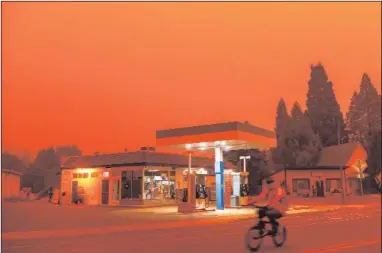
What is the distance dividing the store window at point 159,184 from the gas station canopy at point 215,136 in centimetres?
726

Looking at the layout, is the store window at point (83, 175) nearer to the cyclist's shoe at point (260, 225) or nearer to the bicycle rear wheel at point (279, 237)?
the bicycle rear wheel at point (279, 237)

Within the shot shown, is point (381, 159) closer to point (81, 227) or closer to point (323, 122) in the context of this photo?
point (81, 227)

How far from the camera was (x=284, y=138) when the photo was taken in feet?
221

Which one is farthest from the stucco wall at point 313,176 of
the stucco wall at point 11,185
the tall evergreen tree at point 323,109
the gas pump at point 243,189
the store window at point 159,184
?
the stucco wall at point 11,185

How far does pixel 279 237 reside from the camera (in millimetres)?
11719

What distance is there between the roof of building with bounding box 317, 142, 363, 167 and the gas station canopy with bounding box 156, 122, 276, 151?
30316 mm

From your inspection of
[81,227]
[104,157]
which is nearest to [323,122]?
[104,157]

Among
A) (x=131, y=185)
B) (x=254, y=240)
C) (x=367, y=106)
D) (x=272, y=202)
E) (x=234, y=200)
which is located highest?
(x=367, y=106)

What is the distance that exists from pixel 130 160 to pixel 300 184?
27.5 m

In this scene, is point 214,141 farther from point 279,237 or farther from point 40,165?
point 40,165

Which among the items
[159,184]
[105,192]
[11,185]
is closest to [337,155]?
[159,184]

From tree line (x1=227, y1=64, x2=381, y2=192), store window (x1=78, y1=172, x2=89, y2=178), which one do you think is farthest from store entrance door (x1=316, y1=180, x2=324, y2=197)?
store window (x1=78, y1=172, x2=89, y2=178)

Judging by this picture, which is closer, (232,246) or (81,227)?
(232,246)

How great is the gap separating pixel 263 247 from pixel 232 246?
0.90m
